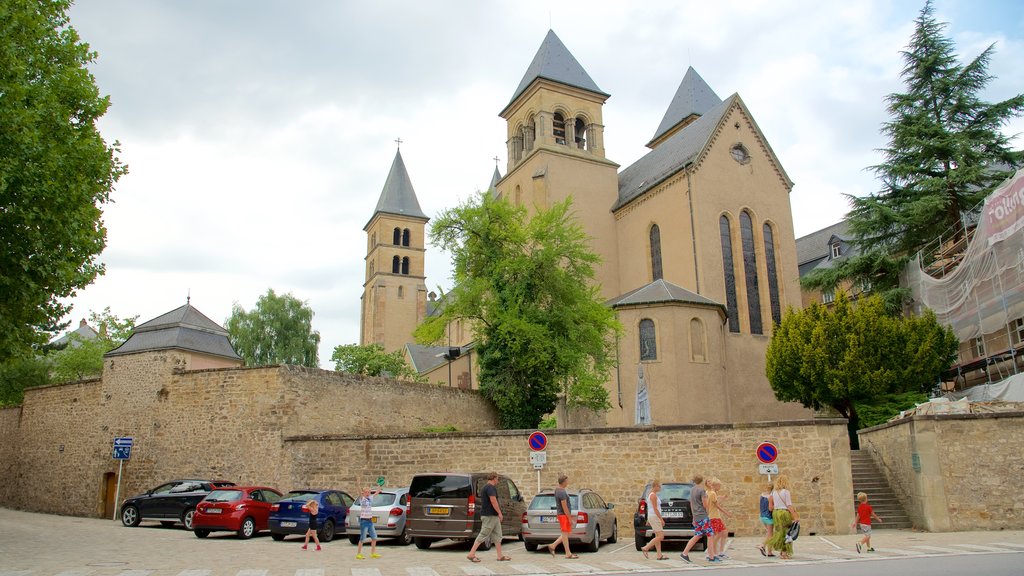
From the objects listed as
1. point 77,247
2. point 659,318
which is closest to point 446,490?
point 77,247

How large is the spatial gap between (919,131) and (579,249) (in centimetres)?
1337

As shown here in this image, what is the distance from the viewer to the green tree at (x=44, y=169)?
13.2 meters

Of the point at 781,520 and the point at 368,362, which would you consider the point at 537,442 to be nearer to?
the point at 781,520

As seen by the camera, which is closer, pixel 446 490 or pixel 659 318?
pixel 446 490

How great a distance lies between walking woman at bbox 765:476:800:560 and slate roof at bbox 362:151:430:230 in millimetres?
63557

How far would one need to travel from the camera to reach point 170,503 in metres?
18.3

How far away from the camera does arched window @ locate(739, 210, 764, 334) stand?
3450 cm

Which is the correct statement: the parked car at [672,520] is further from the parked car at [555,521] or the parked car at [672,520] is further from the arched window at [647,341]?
the arched window at [647,341]

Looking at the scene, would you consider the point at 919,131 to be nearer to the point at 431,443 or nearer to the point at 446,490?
the point at 431,443

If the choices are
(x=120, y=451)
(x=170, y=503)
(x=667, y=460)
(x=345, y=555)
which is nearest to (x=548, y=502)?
(x=345, y=555)

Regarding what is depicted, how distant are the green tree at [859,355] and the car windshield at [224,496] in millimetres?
19588

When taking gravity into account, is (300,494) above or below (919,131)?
below

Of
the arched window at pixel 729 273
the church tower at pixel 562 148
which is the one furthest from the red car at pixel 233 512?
the church tower at pixel 562 148

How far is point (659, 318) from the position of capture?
98.0 ft
